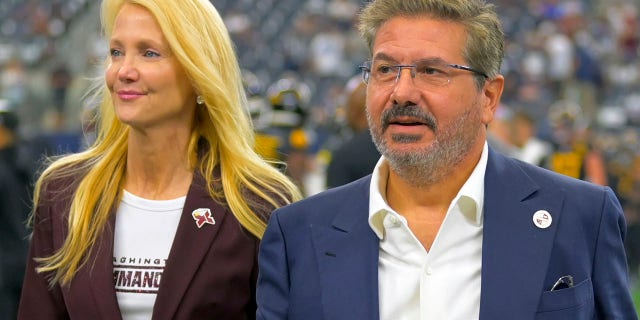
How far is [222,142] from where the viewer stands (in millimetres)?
4449

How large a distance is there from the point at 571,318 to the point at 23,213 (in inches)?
249

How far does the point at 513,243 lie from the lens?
328 cm

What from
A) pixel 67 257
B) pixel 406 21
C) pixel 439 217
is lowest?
pixel 67 257

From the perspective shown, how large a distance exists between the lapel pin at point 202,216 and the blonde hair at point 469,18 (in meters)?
1.02

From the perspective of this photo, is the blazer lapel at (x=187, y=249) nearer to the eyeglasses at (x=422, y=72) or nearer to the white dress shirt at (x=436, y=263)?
the white dress shirt at (x=436, y=263)

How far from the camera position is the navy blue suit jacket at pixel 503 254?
3197 millimetres

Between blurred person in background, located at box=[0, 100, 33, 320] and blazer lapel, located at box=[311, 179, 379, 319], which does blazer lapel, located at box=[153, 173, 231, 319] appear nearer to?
blazer lapel, located at box=[311, 179, 379, 319]

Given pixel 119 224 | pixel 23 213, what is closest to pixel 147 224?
pixel 119 224

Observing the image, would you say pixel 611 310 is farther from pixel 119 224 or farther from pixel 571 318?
pixel 119 224

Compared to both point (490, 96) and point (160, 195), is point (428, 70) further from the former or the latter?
point (160, 195)

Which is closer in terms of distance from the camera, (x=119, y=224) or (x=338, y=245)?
(x=338, y=245)

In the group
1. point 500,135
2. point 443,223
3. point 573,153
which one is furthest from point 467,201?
point 573,153

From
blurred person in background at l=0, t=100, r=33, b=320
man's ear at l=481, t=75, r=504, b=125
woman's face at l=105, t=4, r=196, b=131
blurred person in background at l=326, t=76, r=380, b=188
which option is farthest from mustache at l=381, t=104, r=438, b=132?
blurred person in background at l=0, t=100, r=33, b=320

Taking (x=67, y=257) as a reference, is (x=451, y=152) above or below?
above
